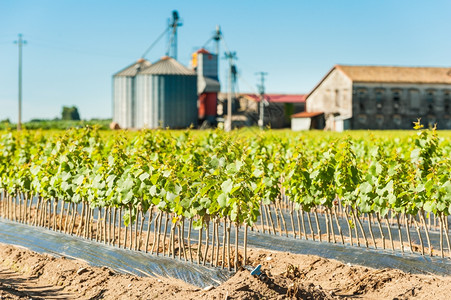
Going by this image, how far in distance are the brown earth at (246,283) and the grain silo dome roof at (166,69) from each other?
1713 inches

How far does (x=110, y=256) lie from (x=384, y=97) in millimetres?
49029

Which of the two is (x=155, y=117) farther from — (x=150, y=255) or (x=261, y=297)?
(x=261, y=297)

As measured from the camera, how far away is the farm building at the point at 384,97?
5338cm

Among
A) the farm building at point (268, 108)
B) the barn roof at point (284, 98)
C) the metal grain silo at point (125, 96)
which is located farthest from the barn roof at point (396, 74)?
the metal grain silo at point (125, 96)

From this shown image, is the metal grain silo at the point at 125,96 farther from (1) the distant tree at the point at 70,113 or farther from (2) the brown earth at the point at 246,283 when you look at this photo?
(1) the distant tree at the point at 70,113

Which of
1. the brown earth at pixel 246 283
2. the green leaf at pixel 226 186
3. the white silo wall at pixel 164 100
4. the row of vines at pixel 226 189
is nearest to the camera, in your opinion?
the brown earth at pixel 246 283

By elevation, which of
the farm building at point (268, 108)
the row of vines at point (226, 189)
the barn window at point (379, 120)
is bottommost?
the row of vines at point (226, 189)

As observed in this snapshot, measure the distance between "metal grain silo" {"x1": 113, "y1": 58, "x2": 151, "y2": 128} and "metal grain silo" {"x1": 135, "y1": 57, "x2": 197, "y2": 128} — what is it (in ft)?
3.98

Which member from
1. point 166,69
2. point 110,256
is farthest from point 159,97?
point 110,256

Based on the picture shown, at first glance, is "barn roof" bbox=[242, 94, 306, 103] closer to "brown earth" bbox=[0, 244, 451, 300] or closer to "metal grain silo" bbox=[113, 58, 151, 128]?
"metal grain silo" bbox=[113, 58, 151, 128]

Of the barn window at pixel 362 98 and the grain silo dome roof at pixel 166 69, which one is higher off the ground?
the grain silo dome roof at pixel 166 69

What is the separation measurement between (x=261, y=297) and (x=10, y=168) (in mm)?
8360

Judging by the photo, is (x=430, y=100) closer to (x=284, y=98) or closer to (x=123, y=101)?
(x=284, y=98)

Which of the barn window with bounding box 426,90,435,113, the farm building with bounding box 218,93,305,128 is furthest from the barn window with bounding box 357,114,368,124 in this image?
the farm building with bounding box 218,93,305,128
